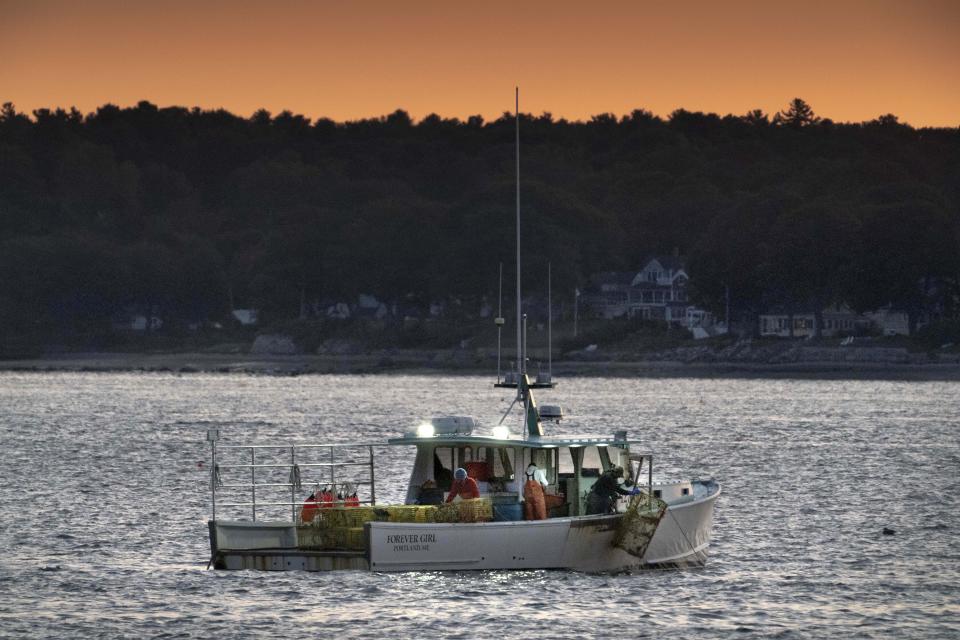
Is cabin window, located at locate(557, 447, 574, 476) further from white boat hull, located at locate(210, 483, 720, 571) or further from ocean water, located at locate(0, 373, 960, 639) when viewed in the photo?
ocean water, located at locate(0, 373, 960, 639)

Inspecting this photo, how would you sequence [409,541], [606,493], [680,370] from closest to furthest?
[409,541], [606,493], [680,370]

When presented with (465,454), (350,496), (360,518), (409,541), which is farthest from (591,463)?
(360,518)

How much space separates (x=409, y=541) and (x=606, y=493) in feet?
14.4

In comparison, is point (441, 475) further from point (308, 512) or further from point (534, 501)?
point (308, 512)

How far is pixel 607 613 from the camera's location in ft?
112

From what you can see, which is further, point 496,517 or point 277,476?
point 277,476

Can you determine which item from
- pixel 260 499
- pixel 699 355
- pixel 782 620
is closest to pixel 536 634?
pixel 782 620

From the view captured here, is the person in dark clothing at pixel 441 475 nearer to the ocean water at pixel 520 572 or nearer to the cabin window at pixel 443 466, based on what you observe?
the cabin window at pixel 443 466

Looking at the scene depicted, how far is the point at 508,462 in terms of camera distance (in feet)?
122

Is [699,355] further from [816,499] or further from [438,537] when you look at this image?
[438,537]

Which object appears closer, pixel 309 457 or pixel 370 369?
pixel 309 457

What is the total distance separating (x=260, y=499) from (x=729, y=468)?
21.7 meters

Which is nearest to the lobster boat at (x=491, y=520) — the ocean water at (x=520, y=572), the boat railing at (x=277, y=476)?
the ocean water at (x=520, y=572)

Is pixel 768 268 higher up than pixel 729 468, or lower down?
higher up
